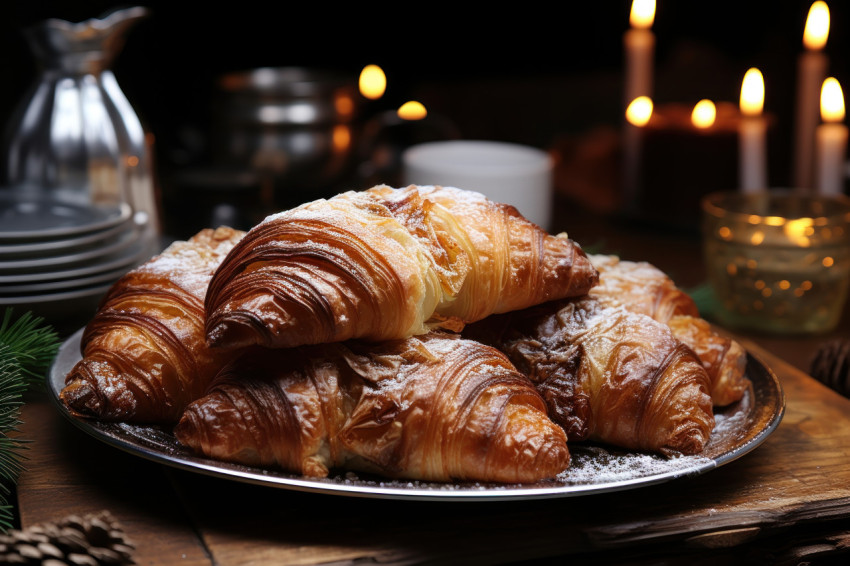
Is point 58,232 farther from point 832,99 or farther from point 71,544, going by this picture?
point 832,99

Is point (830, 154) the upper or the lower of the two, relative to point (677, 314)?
upper

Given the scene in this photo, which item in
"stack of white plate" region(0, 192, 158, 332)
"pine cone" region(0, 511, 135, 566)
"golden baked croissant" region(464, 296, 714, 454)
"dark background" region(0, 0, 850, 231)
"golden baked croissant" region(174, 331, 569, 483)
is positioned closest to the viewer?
"pine cone" region(0, 511, 135, 566)

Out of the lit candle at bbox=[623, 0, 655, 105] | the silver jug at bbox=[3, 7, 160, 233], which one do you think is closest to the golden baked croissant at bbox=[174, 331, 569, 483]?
the silver jug at bbox=[3, 7, 160, 233]

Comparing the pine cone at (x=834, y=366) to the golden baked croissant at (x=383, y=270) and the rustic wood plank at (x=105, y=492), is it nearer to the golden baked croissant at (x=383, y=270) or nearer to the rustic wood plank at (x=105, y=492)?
the golden baked croissant at (x=383, y=270)

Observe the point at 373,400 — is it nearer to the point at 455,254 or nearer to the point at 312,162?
the point at 455,254

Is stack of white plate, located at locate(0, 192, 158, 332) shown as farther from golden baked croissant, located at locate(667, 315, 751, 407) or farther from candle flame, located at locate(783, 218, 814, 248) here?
candle flame, located at locate(783, 218, 814, 248)

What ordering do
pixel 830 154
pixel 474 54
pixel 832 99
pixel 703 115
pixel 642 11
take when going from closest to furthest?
pixel 832 99 < pixel 830 154 < pixel 703 115 < pixel 642 11 < pixel 474 54

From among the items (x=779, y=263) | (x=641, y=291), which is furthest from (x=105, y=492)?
(x=779, y=263)

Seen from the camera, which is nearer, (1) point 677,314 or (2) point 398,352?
(2) point 398,352
